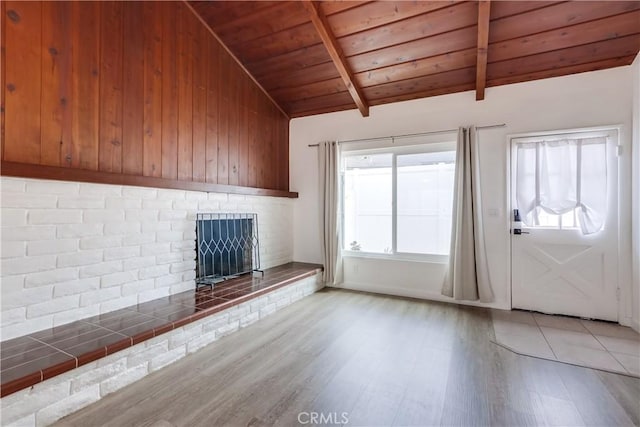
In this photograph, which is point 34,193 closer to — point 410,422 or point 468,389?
point 410,422

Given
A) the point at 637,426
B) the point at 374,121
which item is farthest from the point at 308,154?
the point at 637,426

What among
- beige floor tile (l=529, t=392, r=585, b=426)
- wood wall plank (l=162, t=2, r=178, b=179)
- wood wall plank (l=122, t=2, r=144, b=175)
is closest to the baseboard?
beige floor tile (l=529, t=392, r=585, b=426)

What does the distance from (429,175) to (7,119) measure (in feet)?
13.1

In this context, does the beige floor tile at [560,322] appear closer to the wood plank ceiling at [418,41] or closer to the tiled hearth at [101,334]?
the wood plank ceiling at [418,41]

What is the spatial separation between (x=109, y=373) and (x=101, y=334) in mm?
286

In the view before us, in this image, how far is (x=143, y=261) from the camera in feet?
8.85

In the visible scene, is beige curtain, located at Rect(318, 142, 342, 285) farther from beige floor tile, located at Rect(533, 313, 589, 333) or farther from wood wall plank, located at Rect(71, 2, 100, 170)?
wood wall plank, located at Rect(71, 2, 100, 170)

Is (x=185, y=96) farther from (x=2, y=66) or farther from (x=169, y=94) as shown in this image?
(x=2, y=66)

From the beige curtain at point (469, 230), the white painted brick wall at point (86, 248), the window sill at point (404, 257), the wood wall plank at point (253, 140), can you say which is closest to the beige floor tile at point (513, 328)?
the beige curtain at point (469, 230)

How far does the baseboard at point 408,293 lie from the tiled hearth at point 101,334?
1618 millimetres

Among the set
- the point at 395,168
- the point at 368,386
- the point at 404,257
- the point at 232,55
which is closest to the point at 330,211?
the point at 395,168

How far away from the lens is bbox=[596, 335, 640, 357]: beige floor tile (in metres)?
2.47

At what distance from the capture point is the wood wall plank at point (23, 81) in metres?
1.98

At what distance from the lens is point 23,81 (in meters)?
2.04
